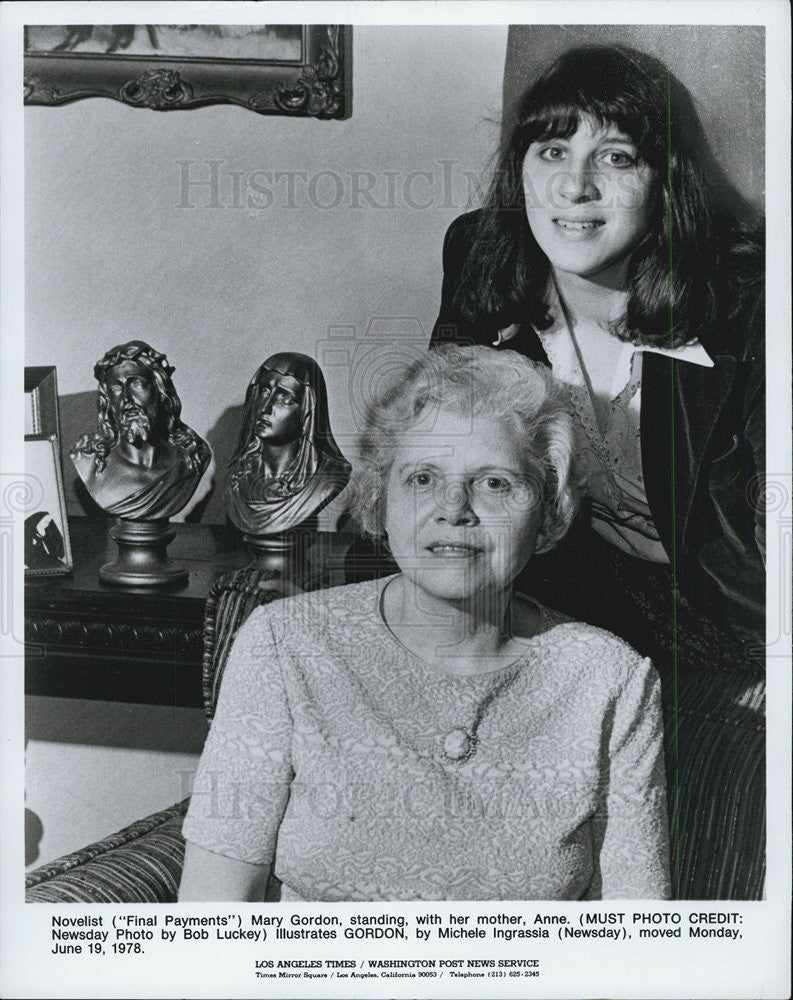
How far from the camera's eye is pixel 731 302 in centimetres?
162

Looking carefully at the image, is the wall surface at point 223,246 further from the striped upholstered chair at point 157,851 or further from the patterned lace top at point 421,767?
Answer: the patterned lace top at point 421,767

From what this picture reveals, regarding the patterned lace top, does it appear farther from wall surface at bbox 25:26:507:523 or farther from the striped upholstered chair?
wall surface at bbox 25:26:507:523

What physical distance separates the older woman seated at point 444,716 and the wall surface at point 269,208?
7.9 inches

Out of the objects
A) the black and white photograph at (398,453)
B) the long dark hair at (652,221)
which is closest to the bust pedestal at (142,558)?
the black and white photograph at (398,453)

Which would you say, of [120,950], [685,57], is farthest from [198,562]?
[685,57]

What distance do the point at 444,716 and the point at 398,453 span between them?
16.3 inches

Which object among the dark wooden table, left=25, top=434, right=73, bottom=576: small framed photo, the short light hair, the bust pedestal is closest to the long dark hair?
the short light hair

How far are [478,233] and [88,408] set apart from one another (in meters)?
0.70

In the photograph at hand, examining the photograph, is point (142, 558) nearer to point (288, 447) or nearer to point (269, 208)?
point (288, 447)

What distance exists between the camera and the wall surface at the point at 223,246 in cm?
159

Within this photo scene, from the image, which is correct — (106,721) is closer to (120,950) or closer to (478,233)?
(120,950)

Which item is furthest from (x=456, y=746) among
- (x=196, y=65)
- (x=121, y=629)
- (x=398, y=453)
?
(x=196, y=65)

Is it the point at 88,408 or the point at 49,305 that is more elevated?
the point at 49,305

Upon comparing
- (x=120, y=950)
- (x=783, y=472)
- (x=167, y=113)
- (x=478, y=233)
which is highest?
(x=167, y=113)
